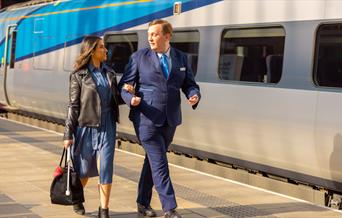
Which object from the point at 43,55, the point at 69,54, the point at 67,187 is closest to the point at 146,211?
the point at 67,187

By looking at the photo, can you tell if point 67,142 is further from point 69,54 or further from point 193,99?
point 69,54

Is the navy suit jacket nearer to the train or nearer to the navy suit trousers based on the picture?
the navy suit trousers

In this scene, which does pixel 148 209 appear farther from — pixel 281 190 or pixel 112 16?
pixel 112 16

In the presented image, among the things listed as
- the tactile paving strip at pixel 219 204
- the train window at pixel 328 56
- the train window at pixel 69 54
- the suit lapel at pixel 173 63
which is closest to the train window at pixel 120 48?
the train window at pixel 69 54

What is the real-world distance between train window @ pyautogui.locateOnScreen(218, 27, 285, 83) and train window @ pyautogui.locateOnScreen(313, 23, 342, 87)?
562 mm

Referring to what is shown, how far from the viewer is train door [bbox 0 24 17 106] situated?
51.0ft

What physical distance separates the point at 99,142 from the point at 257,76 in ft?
9.61

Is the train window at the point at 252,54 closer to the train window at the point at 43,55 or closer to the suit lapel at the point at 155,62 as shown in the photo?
the suit lapel at the point at 155,62

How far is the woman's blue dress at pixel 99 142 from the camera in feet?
16.6

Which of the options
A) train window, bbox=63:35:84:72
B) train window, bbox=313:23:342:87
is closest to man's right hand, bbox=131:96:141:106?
train window, bbox=313:23:342:87

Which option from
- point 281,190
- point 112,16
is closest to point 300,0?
point 281,190

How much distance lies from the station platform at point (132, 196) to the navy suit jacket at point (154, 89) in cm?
103

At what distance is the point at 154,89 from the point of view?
5.06 metres

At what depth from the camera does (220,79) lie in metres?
7.95
